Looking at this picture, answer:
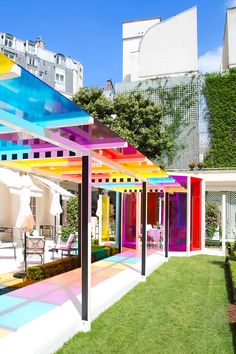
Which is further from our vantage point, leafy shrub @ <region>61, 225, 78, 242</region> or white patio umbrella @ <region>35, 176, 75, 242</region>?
leafy shrub @ <region>61, 225, 78, 242</region>

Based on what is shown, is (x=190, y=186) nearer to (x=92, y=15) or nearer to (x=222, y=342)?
(x=222, y=342)

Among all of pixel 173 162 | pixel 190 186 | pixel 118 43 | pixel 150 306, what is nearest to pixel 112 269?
pixel 150 306

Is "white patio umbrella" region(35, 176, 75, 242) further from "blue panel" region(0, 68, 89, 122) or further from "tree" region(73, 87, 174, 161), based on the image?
"blue panel" region(0, 68, 89, 122)

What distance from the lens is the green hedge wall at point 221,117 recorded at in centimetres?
3097

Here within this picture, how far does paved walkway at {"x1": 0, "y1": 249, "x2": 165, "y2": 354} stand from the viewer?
5.05 m

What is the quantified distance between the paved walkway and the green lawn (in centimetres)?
22

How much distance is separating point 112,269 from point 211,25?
108 ft

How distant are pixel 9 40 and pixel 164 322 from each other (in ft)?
161

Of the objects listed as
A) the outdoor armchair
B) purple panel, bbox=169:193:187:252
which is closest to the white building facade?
purple panel, bbox=169:193:187:252

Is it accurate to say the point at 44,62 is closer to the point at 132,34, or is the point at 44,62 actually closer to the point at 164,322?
the point at 132,34

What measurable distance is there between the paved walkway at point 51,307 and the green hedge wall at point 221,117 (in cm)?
2214

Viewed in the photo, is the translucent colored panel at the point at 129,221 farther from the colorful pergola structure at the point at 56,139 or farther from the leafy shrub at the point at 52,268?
the colorful pergola structure at the point at 56,139

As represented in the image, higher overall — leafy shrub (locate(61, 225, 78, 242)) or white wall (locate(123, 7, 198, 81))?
white wall (locate(123, 7, 198, 81))

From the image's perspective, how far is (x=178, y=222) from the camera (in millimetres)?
17703
